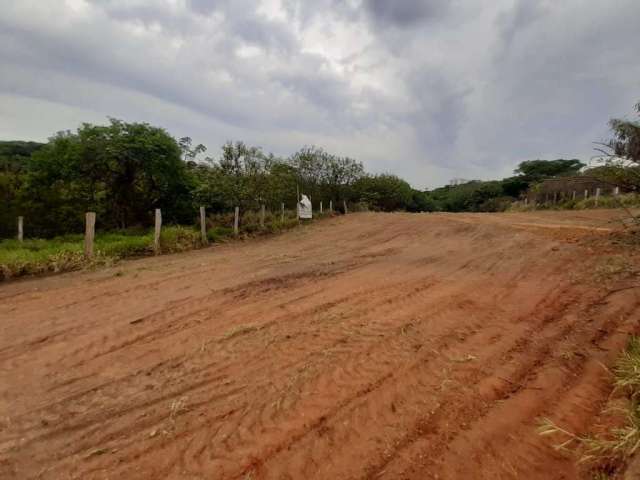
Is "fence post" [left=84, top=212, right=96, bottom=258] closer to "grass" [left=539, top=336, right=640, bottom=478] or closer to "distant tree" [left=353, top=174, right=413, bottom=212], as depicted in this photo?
"grass" [left=539, top=336, right=640, bottom=478]

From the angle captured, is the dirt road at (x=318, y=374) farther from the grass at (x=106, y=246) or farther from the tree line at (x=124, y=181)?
the tree line at (x=124, y=181)

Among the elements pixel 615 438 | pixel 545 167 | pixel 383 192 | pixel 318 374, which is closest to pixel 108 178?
pixel 318 374

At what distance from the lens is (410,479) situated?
1913 mm

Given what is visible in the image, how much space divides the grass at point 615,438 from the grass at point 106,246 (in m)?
9.77

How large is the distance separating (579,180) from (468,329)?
2.07 meters

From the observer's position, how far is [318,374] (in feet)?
9.78

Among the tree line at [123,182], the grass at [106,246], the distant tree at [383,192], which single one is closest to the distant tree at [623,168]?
the grass at [106,246]

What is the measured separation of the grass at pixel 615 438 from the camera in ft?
5.86

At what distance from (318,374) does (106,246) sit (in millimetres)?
9361

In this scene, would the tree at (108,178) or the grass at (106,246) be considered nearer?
the grass at (106,246)

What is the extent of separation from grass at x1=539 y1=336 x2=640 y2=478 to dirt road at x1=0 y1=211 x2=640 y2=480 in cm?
10

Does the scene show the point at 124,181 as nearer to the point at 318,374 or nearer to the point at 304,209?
the point at 304,209

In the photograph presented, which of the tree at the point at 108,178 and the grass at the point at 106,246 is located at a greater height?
the tree at the point at 108,178

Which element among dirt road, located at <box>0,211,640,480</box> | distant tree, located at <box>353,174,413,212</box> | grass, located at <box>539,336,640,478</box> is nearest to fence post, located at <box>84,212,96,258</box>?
dirt road, located at <box>0,211,640,480</box>
